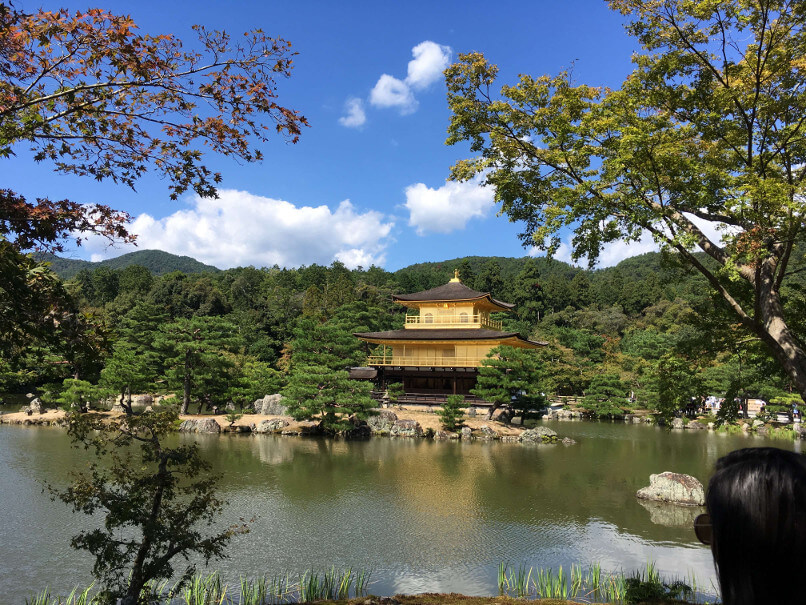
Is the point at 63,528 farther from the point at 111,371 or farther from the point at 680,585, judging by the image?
the point at 111,371

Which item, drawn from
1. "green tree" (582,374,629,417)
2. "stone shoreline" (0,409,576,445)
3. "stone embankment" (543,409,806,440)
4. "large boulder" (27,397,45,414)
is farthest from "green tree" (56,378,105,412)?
"green tree" (582,374,629,417)

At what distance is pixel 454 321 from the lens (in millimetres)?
24922

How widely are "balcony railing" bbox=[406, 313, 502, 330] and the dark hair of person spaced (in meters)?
23.6

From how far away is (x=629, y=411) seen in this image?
83.9 feet

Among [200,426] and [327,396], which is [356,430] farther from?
[200,426]

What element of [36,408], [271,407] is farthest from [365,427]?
[36,408]

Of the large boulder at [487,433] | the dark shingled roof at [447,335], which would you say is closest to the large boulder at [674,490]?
the large boulder at [487,433]

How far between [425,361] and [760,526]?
2291cm

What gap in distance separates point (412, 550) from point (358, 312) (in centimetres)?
2581

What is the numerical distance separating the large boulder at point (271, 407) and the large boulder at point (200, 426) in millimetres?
3056

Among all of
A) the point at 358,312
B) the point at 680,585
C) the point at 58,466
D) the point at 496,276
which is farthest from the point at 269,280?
the point at 680,585

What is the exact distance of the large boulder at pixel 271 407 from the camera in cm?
1997

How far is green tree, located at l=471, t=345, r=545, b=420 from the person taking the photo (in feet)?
59.9

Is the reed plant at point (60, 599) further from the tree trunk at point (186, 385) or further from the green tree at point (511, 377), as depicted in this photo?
the green tree at point (511, 377)
